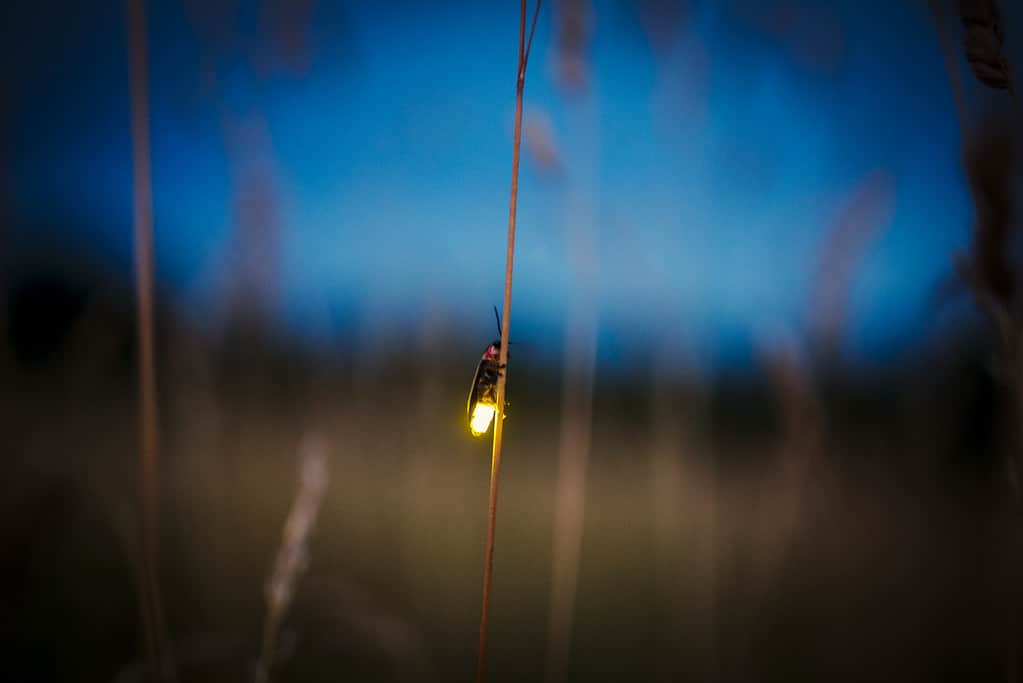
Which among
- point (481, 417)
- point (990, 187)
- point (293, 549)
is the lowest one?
point (293, 549)

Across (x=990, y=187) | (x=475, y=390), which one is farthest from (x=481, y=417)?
(x=990, y=187)

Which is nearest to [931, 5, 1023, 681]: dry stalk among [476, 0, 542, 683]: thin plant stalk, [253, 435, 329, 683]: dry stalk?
[476, 0, 542, 683]: thin plant stalk

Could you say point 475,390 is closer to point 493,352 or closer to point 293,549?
point 493,352

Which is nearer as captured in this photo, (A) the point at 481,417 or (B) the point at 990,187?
(B) the point at 990,187

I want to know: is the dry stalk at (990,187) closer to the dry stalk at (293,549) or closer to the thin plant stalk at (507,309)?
the thin plant stalk at (507,309)

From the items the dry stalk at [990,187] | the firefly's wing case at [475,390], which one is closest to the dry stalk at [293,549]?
the firefly's wing case at [475,390]

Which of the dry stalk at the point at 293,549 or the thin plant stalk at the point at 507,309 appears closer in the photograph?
the thin plant stalk at the point at 507,309

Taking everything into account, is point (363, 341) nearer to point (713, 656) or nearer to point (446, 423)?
point (446, 423)
